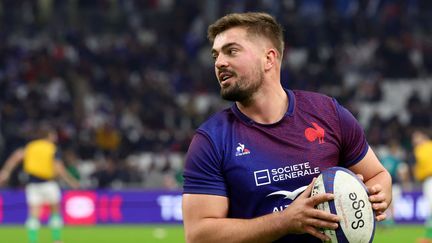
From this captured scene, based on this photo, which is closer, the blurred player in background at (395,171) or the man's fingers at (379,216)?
the man's fingers at (379,216)

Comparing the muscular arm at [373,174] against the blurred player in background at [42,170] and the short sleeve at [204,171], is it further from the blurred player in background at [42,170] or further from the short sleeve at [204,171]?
the blurred player in background at [42,170]

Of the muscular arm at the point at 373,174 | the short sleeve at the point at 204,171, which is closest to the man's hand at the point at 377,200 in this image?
the muscular arm at the point at 373,174

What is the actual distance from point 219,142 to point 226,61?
407mm

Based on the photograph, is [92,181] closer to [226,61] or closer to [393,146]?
[393,146]

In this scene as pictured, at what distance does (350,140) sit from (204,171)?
2.71 feet

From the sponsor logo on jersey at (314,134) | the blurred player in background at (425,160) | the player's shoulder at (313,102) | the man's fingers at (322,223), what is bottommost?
the man's fingers at (322,223)

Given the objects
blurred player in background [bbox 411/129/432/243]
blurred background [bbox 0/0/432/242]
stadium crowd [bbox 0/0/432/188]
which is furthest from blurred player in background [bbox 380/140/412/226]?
blurred player in background [bbox 411/129/432/243]

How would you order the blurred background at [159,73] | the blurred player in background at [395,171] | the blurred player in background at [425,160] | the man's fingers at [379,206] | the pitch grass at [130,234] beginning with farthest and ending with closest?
the blurred background at [159,73], the blurred player in background at [395,171], the pitch grass at [130,234], the blurred player in background at [425,160], the man's fingers at [379,206]

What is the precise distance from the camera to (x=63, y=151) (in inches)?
999

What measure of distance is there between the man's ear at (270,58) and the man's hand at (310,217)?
0.80 metres

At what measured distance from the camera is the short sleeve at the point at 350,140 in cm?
555

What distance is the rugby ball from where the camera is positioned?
4922 millimetres

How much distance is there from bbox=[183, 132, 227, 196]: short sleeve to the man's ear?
49cm

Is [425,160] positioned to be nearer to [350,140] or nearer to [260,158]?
[350,140]
